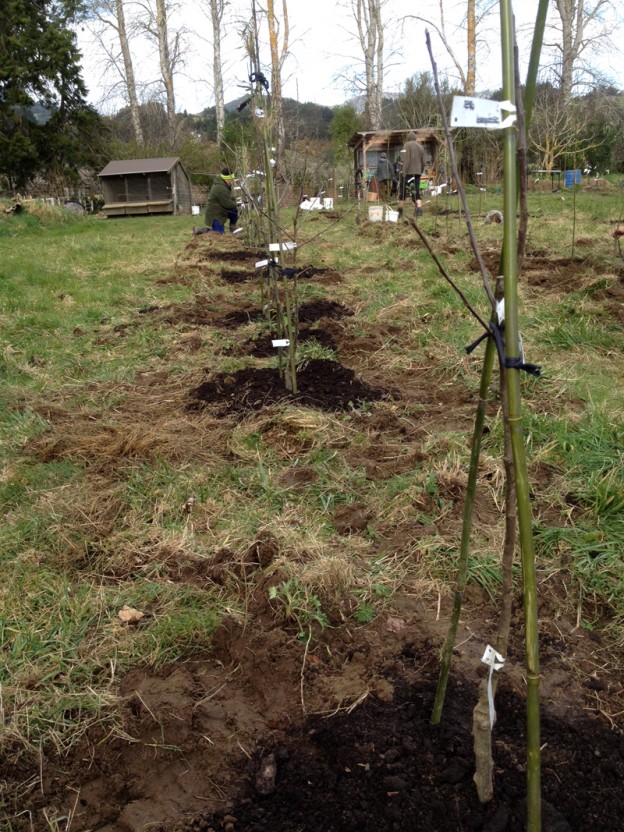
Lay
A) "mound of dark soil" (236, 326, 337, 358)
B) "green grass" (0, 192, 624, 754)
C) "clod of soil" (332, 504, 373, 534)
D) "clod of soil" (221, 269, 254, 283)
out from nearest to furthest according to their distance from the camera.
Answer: "green grass" (0, 192, 624, 754)
"clod of soil" (332, 504, 373, 534)
"mound of dark soil" (236, 326, 337, 358)
"clod of soil" (221, 269, 254, 283)

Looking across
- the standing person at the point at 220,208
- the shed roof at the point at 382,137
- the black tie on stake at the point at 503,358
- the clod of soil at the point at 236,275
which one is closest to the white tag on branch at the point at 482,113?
the black tie on stake at the point at 503,358

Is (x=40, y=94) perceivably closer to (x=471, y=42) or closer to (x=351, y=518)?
(x=471, y=42)

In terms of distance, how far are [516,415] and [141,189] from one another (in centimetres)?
2152

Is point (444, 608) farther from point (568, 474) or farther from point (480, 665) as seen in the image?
point (568, 474)

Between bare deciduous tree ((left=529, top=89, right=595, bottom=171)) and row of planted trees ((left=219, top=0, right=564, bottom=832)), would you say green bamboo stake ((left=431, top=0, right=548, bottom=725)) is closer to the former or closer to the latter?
row of planted trees ((left=219, top=0, right=564, bottom=832))

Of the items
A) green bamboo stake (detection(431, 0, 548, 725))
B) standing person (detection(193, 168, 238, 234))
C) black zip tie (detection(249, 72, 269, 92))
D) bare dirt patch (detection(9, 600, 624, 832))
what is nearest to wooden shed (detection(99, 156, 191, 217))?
standing person (detection(193, 168, 238, 234))

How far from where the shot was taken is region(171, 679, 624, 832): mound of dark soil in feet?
4.74

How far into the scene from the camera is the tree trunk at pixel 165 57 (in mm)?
25634

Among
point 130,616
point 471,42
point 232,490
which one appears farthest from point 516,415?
point 471,42

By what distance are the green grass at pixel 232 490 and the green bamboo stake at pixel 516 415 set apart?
38.2 inches

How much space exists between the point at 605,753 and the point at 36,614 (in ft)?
6.12

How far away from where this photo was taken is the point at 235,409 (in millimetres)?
3908

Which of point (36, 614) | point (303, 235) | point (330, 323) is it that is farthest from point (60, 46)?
point (36, 614)

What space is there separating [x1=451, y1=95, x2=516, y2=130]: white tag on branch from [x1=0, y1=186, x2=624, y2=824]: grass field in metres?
1.60
